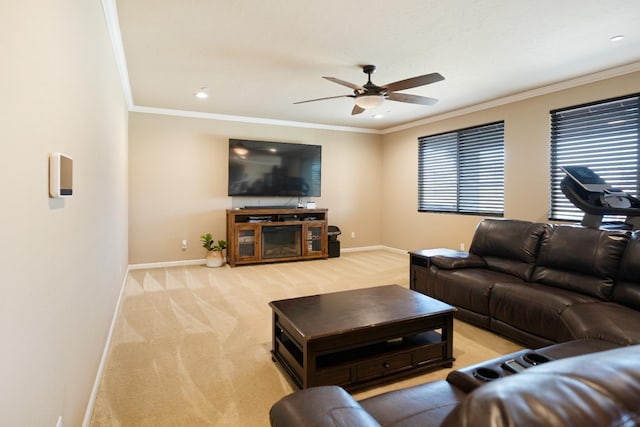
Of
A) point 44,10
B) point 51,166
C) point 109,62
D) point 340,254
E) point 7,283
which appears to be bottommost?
point 340,254

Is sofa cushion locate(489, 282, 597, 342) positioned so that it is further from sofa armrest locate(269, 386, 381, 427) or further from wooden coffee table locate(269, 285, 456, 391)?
sofa armrest locate(269, 386, 381, 427)

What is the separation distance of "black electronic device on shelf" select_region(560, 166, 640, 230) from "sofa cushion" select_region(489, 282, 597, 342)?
3.59 ft

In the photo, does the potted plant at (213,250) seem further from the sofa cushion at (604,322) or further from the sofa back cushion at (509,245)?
the sofa cushion at (604,322)

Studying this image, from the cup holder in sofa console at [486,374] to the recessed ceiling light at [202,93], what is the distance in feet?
14.6

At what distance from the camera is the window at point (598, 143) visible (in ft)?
12.6

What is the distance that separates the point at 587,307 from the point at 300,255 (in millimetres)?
4524

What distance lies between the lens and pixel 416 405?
1.31 metres

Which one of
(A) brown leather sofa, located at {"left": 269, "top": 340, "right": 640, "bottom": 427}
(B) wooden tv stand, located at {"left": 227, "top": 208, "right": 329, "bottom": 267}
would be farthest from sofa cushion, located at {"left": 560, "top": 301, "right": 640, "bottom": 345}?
(B) wooden tv stand, located at {"left": 227, "top": 208, "right": 329, "bottom": 267}

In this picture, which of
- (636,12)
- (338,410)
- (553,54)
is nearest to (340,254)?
(553,54)

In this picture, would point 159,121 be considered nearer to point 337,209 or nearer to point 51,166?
point 337,209

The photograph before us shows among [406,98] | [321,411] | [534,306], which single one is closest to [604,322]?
[534,306]

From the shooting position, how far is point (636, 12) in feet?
8.84

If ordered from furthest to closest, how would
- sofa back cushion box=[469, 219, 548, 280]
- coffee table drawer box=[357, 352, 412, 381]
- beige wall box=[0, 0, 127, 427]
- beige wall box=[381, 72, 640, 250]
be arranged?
beige wall box=[381, 72, 640, 250], sofa back cushion box=[469, 219, 548, 280], coffee table drawer box=[357, 352, 412, 381], beige wall box=[0, 0, 127, 427]

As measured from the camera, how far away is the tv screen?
20.1 ft
